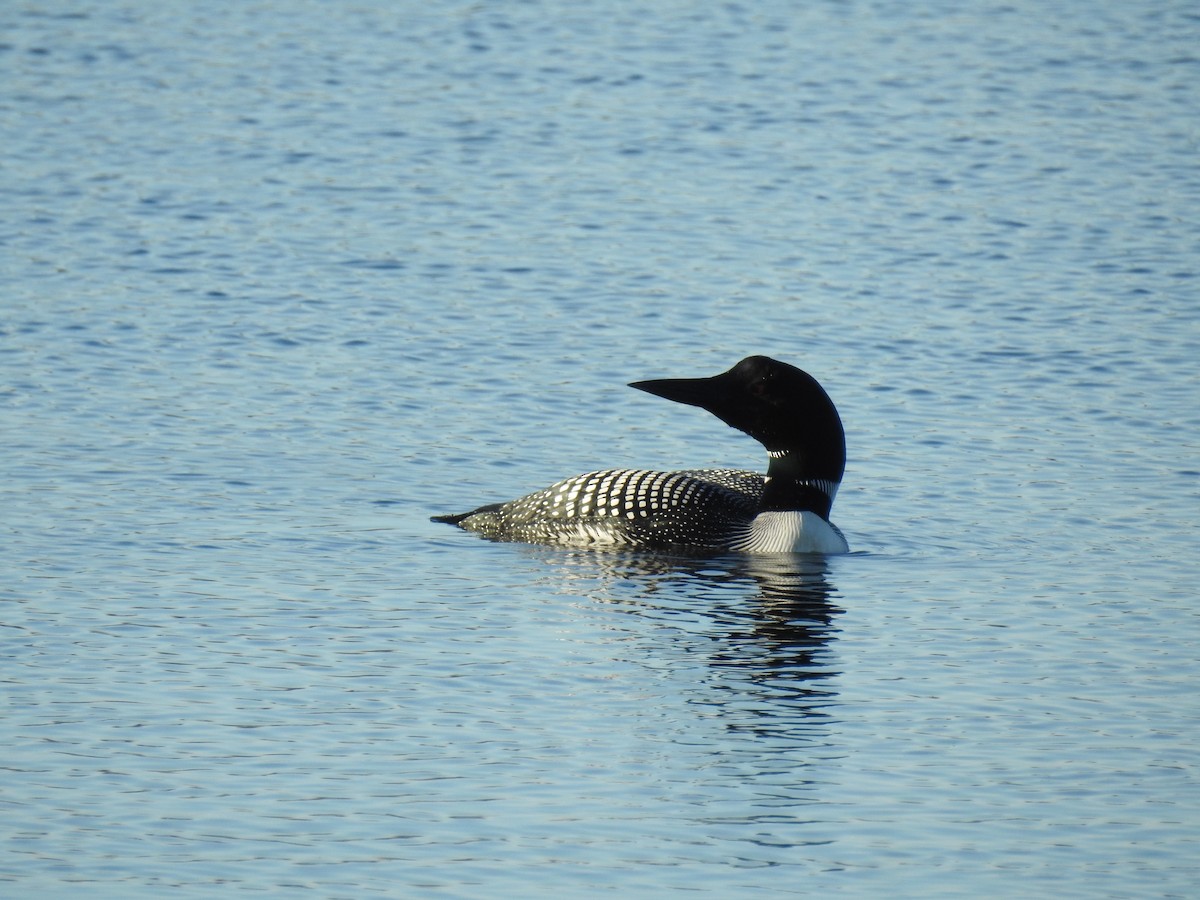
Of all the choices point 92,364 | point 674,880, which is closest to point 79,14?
point 92,364

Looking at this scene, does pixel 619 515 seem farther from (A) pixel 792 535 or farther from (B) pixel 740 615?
(B) pixel 740 615

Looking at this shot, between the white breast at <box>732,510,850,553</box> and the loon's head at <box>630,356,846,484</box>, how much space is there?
0.23 m

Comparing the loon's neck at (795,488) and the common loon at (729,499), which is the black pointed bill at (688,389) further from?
the loon's neck at (795,488)

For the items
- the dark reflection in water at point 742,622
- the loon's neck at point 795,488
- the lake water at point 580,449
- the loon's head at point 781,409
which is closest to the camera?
the lake water at point 580,449

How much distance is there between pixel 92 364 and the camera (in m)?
11.2

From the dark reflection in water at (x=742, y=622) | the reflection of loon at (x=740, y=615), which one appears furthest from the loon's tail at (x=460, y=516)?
the dark reflection in water at (x=742, y=622)

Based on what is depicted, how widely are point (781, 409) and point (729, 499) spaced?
0.44m

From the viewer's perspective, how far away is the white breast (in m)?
8.75

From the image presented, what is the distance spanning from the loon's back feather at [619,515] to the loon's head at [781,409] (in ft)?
1.12

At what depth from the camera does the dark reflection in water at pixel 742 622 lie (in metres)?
6.81

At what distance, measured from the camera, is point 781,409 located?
903 centimetres

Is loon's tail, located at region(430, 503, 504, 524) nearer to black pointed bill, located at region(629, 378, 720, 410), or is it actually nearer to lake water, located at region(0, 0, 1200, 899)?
lake water, located at region(0, 0, 1200, 899)

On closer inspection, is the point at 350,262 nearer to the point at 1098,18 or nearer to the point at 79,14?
the point at 79,14

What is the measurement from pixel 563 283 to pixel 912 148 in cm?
454
